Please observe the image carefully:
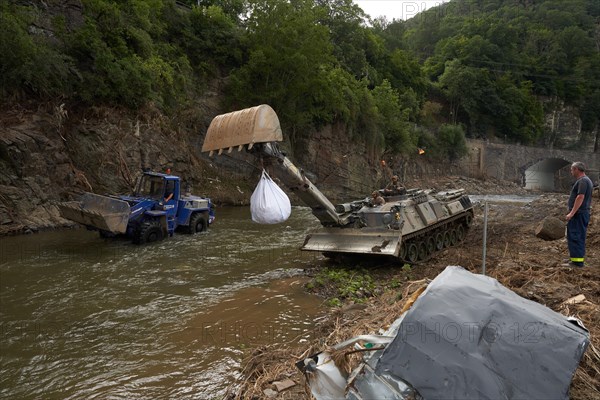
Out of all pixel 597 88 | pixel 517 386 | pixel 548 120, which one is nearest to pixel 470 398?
pixel 517 386

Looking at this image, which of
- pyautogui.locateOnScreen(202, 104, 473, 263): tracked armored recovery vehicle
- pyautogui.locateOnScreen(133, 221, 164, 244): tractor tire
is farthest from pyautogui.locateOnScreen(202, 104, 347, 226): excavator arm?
pyautogui.locateOnScreen(133, 221, 164, 244): tractor tire

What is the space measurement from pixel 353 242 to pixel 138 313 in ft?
16.1

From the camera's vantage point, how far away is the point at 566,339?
2.80 m

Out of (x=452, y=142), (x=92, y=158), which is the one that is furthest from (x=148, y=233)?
(x=452, y=142)

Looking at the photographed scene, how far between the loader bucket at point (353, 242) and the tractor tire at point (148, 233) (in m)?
4.60

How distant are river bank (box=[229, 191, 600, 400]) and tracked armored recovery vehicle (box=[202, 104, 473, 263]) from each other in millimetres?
576

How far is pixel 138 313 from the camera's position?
716 cm

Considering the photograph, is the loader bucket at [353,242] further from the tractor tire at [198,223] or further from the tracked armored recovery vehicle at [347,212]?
the tractor tire at [198,223]

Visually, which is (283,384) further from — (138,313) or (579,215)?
(579,215)

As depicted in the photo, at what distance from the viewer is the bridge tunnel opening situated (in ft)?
180

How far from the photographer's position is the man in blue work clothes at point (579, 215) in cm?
712

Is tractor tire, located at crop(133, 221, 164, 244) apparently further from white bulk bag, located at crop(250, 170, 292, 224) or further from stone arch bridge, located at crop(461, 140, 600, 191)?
stone arch bridge, located at crop(461, 140, 600, 191)

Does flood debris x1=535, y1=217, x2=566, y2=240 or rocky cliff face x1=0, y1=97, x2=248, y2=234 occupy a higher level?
rocky cliff face x1=0, y1=97, x2=248, y2=234

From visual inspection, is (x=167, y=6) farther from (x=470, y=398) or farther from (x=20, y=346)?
(x=470, y=398)
